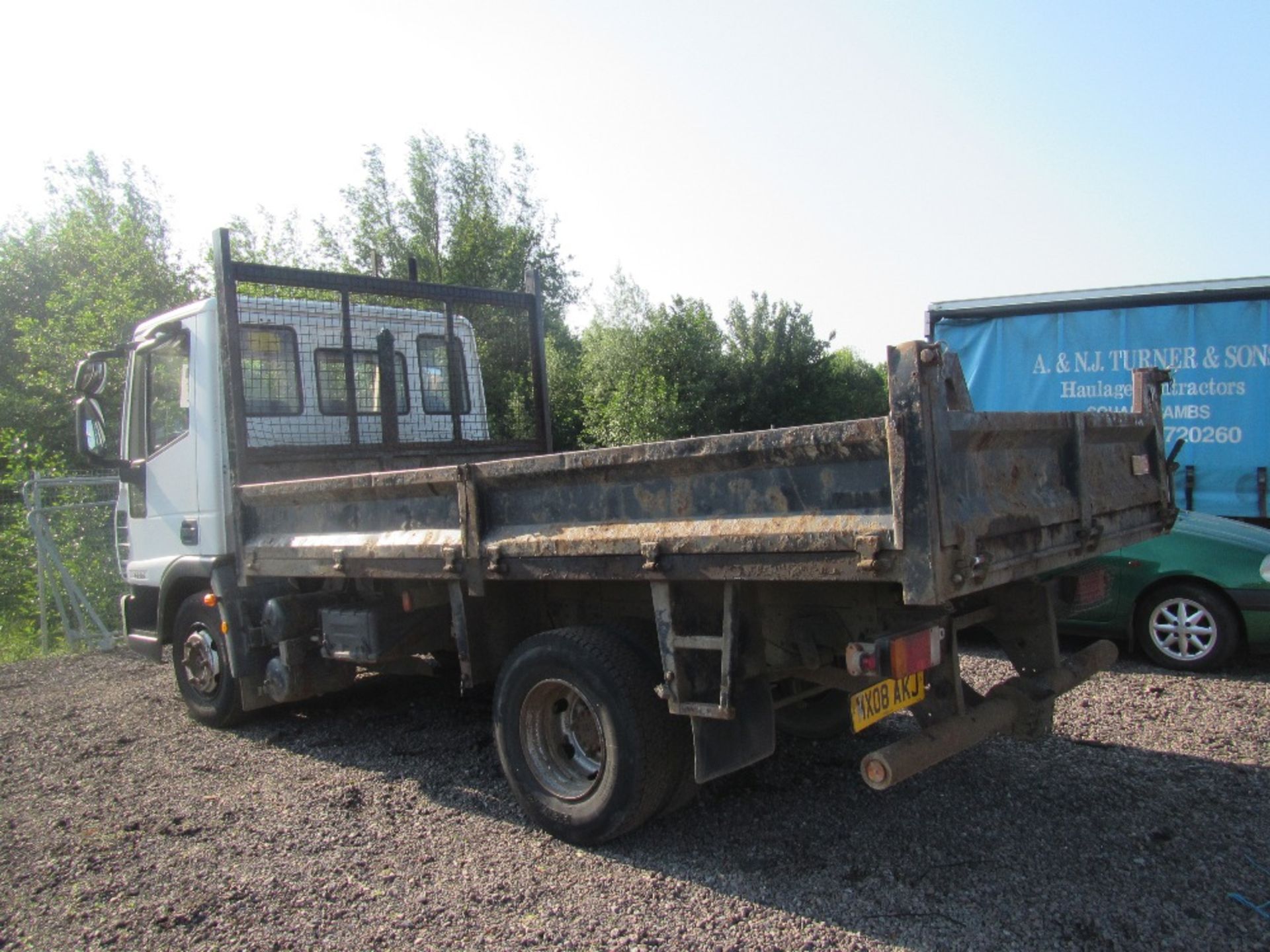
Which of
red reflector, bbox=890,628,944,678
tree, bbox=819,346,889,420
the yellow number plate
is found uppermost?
tree, bbox=819,346,889,420

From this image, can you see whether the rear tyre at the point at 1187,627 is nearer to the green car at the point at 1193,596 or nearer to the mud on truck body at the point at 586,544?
the green car at the point at 1193,596

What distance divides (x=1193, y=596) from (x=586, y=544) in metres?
4.83

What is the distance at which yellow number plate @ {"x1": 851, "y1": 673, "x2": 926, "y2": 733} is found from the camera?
128 inches

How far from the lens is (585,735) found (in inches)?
161

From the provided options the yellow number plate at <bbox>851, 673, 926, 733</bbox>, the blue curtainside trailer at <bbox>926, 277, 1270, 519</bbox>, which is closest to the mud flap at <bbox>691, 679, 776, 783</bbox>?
the yellow number plate at <bbox>851, 673, 926, 733</bbox>

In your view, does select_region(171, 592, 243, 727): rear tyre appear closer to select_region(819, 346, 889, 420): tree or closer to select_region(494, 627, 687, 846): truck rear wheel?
select_region(494, 627, 687, 846): truck rear wheel

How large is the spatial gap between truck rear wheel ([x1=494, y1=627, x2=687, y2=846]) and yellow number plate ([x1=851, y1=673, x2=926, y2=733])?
0.82 meters

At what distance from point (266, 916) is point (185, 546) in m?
3.10

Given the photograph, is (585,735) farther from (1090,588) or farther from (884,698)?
(1090,588)

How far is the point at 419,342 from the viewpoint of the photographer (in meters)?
6.55

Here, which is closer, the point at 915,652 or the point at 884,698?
the point at 915,652

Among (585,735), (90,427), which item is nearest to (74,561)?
(90,427)

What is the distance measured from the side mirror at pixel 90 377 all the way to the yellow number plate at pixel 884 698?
512 cm

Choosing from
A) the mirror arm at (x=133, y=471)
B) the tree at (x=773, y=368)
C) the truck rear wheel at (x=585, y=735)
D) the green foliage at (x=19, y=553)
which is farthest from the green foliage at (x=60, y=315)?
the tree at (x=773, y=368)
